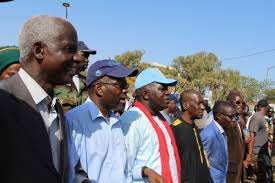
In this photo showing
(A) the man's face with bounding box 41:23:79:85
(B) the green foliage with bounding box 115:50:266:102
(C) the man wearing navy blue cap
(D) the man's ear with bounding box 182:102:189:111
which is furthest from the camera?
(B) the green foliage with bounding box 115:50:266:102

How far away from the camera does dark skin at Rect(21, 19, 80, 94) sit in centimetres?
217

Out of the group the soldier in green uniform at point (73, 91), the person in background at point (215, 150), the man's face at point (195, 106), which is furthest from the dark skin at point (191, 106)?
the soldier in green uniform at point (73, 91)

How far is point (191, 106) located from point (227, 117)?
1.02 meters

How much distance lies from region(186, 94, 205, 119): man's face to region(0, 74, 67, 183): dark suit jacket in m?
3.26

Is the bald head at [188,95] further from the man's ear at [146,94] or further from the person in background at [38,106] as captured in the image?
the person in background at [38,106]

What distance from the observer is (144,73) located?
4.21m

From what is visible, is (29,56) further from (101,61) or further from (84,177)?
(101,61)

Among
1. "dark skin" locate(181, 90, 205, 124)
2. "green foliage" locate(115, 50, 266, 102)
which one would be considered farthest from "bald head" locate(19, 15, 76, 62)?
"green foliage" locate(115, 50, 266, 102)

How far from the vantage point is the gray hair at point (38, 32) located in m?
2.15

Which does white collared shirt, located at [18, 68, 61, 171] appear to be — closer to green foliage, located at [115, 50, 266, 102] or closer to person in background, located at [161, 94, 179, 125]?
person in background, located at [161, 94, 179, 125]

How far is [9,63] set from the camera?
11.3ft

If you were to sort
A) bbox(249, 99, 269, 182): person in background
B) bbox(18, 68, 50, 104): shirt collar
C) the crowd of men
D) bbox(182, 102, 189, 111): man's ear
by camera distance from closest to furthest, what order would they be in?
the crowd of men < bbox(18, 68, 50, 104): shirt collar < bbox(182, 102, 189, 111): man's ear < bbox(249, 99, 269, 182): person in background

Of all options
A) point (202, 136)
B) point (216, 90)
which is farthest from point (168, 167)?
point (216, 90)

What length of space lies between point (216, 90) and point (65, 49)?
1314 inches
